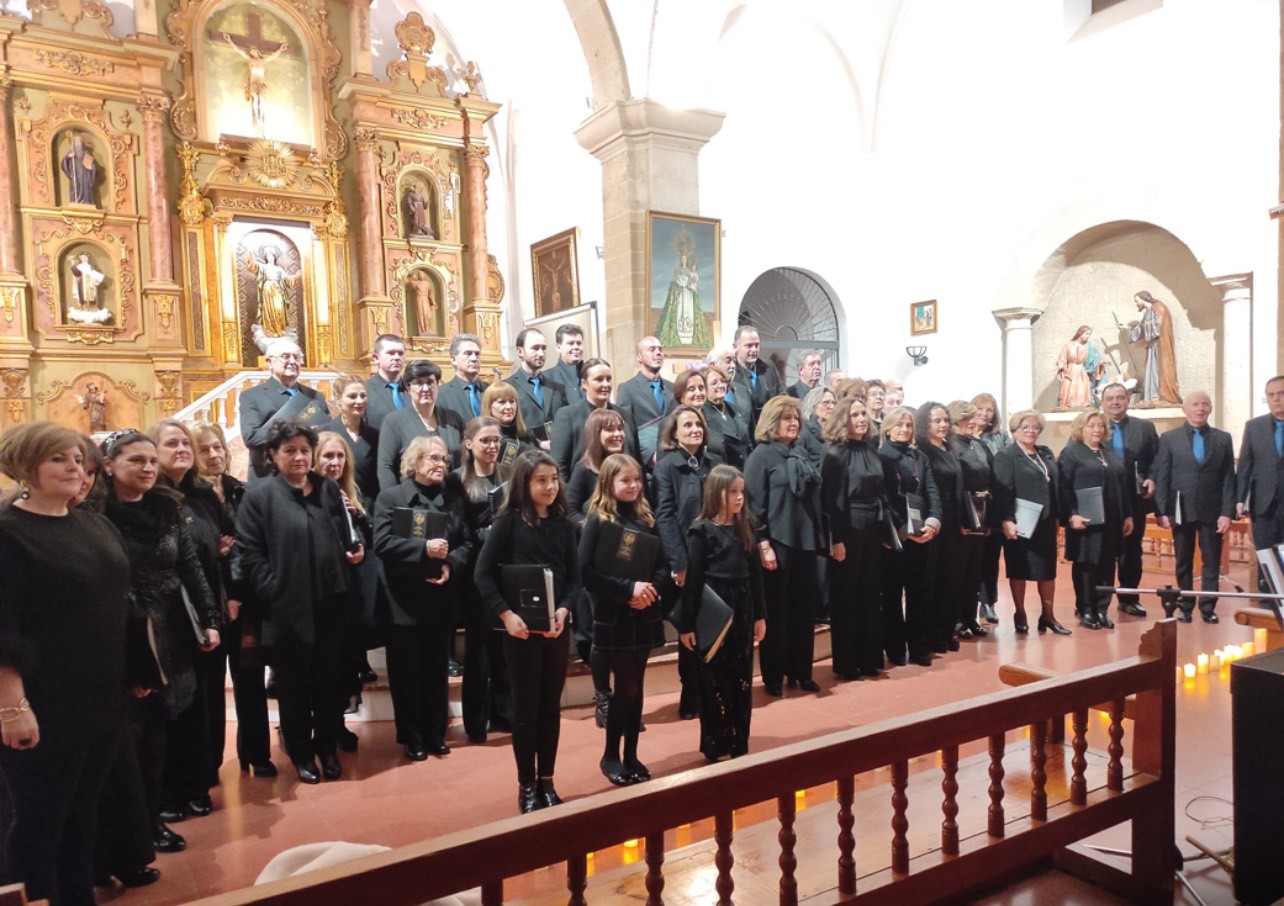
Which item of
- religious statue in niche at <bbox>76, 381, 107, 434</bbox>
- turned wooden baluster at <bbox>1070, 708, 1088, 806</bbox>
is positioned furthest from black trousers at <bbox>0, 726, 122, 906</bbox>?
religious statue in niche at <bbox>76, 381, 107, 434</bbox>

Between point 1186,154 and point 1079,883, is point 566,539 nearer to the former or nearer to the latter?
point 1079,883

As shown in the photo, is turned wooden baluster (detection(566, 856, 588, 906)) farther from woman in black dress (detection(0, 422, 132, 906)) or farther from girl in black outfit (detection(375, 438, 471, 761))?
girl in black outfit (detection(375, 438, 471, 761))

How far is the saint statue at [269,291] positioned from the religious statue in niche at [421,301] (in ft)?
6.56

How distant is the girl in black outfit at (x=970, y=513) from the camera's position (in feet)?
19.2

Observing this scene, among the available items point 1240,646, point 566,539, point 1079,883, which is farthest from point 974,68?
point 1079,883

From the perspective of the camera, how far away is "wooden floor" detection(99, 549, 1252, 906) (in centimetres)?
249

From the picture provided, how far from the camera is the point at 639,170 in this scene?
316 inches

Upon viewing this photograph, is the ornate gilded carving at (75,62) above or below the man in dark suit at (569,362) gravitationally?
above

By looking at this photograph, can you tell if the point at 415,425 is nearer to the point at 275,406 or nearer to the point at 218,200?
the point at 275,406

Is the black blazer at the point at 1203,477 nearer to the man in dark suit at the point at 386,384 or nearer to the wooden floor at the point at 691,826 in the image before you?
the wooden floor at the point at 691,826

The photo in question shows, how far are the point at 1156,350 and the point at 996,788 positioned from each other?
8922mm

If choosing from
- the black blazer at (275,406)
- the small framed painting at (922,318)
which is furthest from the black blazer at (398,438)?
the small framed painting at (922,318)

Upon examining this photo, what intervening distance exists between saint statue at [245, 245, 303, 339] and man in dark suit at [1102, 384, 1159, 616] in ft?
37.5

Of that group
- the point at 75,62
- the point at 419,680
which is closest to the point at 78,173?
the point at 75,62
